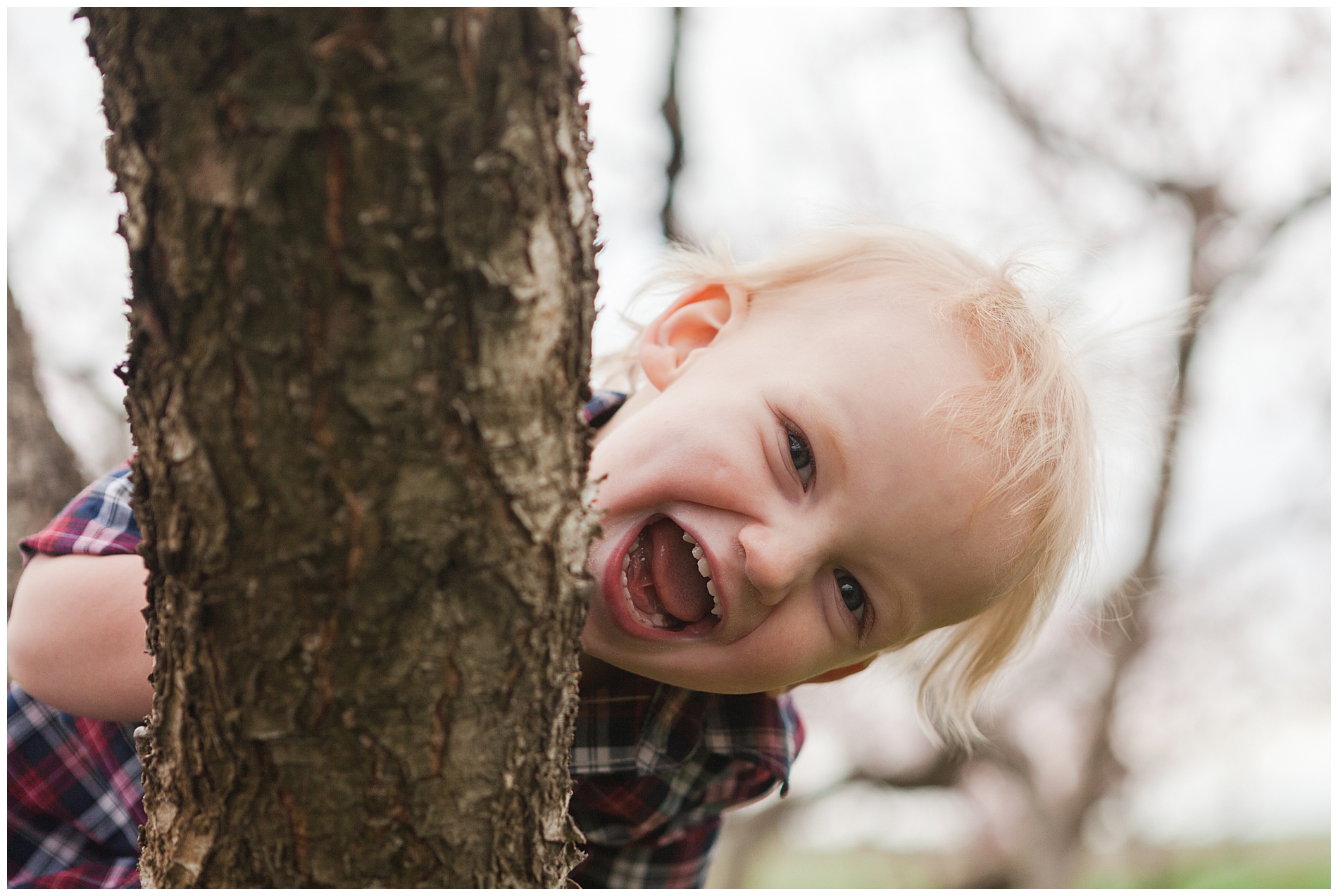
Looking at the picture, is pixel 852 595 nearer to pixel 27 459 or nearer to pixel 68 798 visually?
pixel 68 798

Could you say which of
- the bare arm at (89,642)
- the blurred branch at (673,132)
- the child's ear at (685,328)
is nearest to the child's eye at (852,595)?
the child's ear at (685,328)

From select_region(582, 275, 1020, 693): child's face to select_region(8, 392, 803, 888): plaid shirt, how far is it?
0.27 m

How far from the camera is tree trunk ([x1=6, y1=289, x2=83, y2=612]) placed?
176 cm

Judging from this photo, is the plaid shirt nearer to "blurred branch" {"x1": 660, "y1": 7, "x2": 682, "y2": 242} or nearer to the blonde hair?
the blonde hair

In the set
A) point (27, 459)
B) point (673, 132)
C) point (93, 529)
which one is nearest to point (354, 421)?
point (93, 529)

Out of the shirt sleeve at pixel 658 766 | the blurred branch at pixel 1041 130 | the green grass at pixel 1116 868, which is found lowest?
the green grass at pixel 1116 868

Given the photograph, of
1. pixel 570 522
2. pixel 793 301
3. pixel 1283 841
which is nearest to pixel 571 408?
pixel 570 522

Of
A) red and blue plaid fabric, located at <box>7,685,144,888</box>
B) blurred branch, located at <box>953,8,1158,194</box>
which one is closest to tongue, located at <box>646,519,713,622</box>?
red and blue plaid fabric, located at <box>7,685,144,888</box>

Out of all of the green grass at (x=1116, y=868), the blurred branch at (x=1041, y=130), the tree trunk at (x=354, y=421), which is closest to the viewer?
the tree trunk at (x=354, y=421)

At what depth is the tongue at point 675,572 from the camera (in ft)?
4.25

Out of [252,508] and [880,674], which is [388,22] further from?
[880,674]

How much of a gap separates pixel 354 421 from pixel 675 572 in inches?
33.1

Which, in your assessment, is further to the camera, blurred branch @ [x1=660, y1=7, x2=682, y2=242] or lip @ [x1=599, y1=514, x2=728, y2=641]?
blurred branch @ [x1=660, y1=7, x2=682, y2=242]

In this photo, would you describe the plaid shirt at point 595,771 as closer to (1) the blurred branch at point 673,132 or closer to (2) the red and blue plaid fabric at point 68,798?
(2) the red and blue plaid fabric at point 68,798
